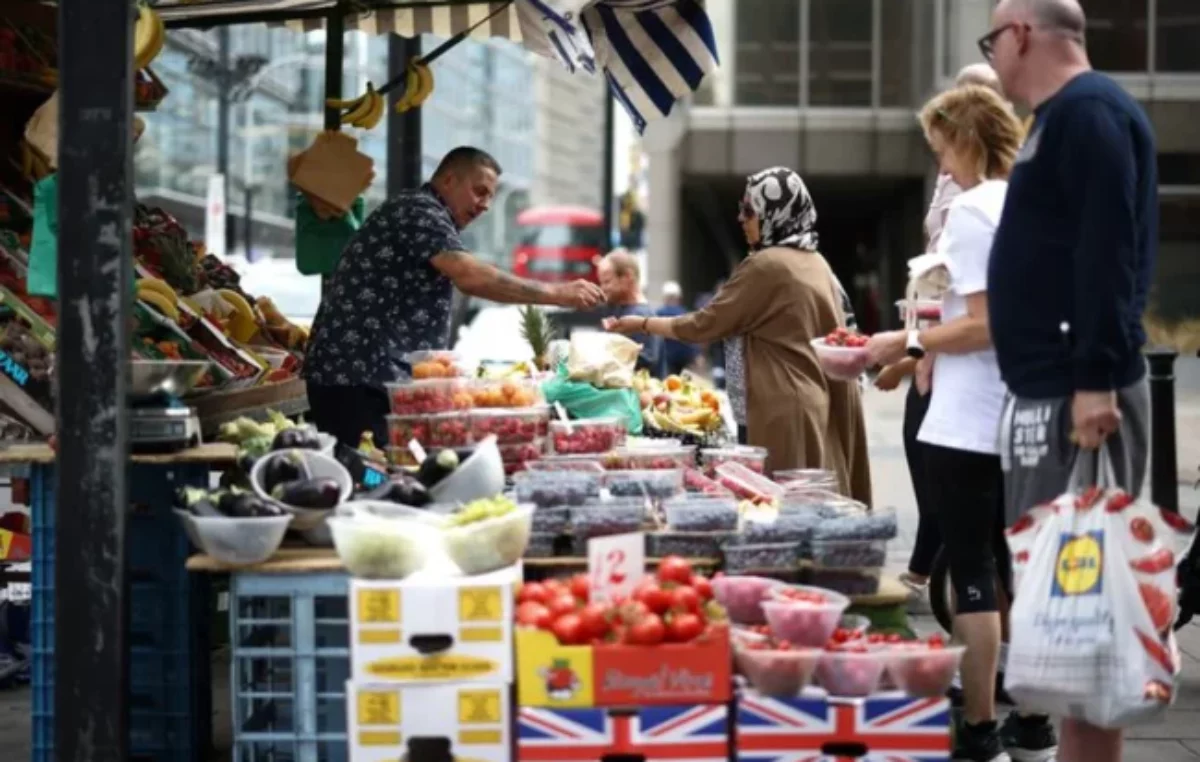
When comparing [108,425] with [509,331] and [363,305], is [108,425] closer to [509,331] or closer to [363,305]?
Answer: [363,305]

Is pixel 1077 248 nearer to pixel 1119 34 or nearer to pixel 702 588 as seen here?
pixel 702 588

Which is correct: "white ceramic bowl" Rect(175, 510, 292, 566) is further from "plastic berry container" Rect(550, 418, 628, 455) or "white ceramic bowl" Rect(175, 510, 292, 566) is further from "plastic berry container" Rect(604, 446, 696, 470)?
"plastic berry container" Rect(550, 418, 628, 455)

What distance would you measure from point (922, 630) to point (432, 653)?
482 centimetres

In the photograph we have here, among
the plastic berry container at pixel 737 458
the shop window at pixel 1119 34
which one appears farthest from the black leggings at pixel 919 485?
the shop window at pixel 1119 34

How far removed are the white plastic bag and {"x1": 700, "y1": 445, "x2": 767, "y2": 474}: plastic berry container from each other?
0.67m

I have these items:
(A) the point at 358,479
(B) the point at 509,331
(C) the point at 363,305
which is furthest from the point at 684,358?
(A) the point at 358,479

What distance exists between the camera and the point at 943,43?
35375 millimetres

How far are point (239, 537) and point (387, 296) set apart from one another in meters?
2.78

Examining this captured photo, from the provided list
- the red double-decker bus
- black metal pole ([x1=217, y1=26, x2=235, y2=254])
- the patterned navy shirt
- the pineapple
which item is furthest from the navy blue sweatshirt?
the red double-decker bus

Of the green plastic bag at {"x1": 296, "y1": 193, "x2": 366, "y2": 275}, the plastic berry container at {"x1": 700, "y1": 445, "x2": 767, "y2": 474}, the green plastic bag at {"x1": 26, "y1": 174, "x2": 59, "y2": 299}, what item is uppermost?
the green plastic bag at {"x1": 296, "y1": 193, "x2": 366, "y2": 275}

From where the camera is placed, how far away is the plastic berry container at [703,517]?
18.1 ft

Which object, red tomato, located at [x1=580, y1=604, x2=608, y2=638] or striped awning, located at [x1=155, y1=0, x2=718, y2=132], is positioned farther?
striped awning, located at [x1=155, y1=0, x2=718, y2=132]

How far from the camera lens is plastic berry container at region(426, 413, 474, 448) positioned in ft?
21.2

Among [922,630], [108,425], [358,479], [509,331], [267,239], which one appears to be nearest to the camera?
[108,425]
